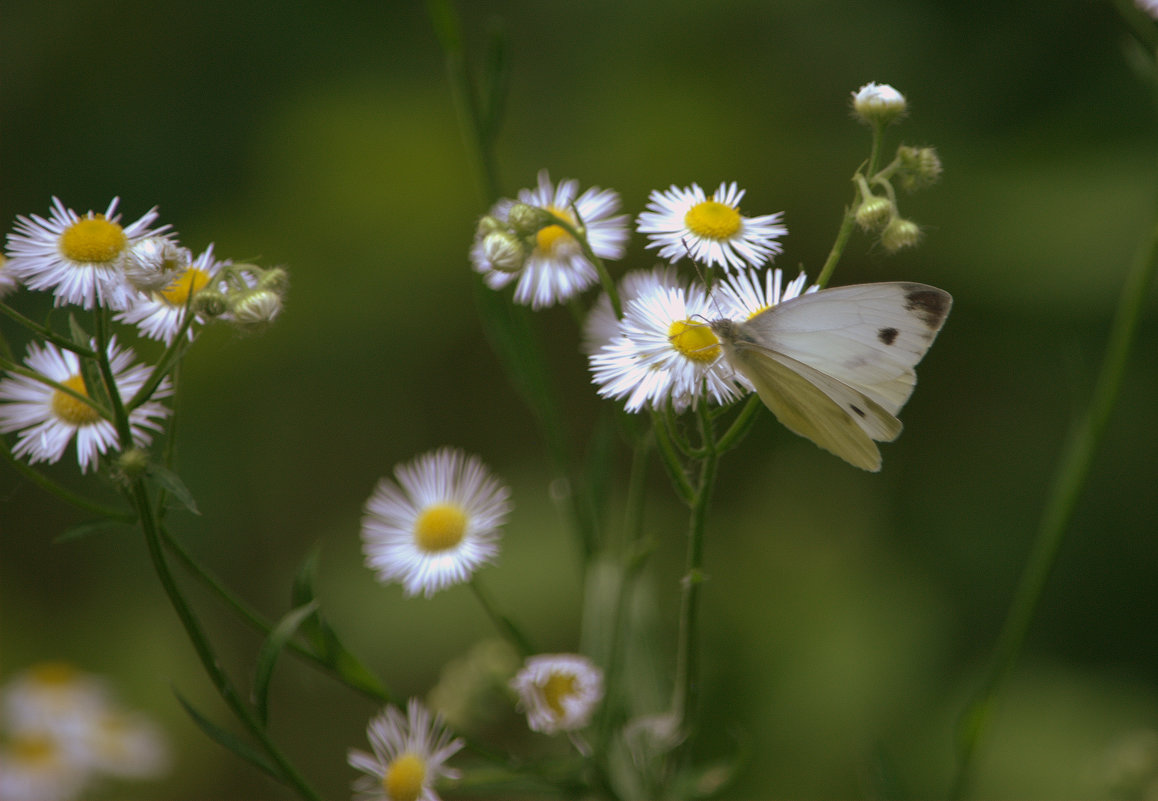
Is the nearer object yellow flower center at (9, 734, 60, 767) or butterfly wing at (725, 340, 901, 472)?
butterfly wing at (725, 340, 901, 472)

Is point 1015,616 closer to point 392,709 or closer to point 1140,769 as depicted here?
point 1140,769

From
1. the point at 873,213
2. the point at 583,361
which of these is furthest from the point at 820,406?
the point at 583,361

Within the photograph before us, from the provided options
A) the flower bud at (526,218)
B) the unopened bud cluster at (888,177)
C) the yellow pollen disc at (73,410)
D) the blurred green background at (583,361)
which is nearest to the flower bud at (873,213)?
the unopened bud cluster at (888,177)

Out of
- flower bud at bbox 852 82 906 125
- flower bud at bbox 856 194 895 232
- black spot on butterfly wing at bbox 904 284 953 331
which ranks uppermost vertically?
flower bud at bbox 852 82 906 125

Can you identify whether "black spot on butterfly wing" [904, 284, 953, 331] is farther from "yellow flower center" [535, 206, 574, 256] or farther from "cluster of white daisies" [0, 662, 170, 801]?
"cluster of white daisies" [0, 662, 170, 801]

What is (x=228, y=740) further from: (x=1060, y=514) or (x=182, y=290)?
(x=1060, y=514)

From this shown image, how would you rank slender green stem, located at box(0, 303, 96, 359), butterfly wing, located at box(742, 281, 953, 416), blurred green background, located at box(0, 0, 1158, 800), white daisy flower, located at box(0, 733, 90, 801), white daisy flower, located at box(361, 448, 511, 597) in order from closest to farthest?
slender green stem, located at box(0, 303, 96, 359) < butterfly wing, located at box(742, 281, 953, 416) < white daisy flower, located at box(361, 448, 511, 597) < white daisy flower, located at box(0, 733, 90, 801) < blurred green background, located at box(0, 0, 1158, 800)

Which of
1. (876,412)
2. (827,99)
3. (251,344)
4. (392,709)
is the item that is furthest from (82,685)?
(827,99)

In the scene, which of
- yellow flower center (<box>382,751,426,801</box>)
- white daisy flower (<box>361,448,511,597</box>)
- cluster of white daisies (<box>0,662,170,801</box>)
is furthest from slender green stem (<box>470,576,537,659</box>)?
cluster of white daisies (<box>0,662,170,801</box>)
